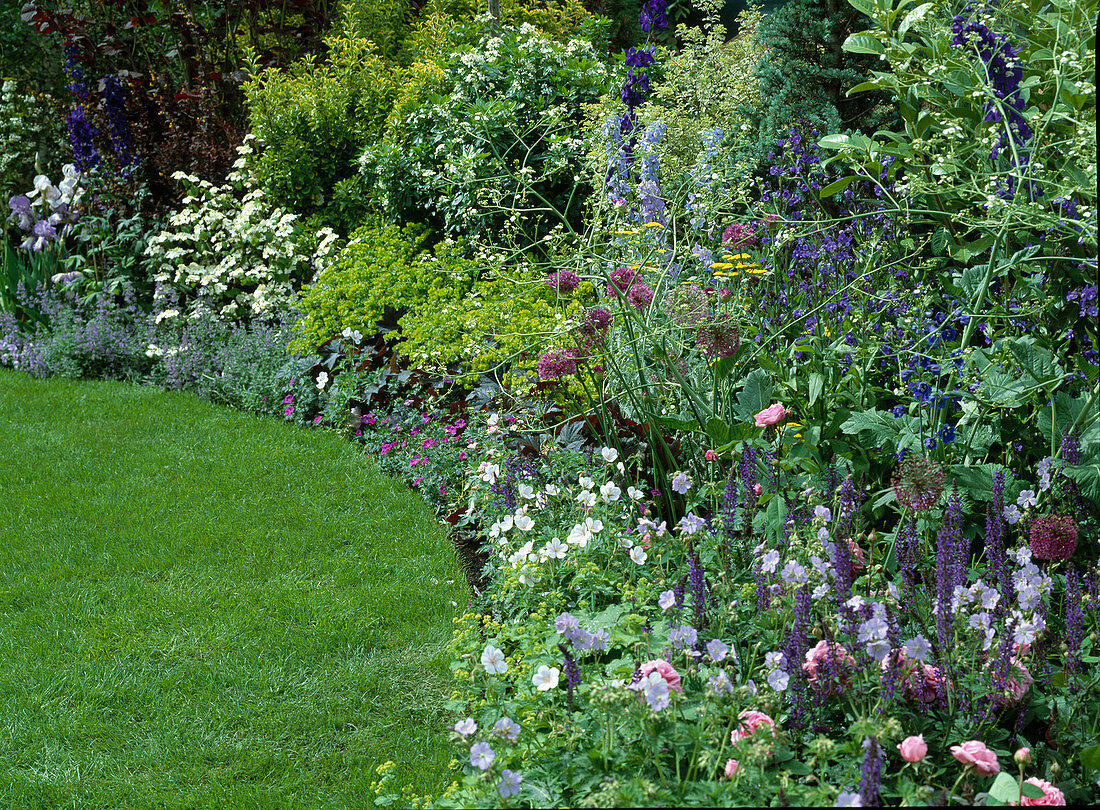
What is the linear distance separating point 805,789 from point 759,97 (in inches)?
210

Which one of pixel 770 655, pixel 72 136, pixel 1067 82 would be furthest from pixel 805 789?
pixel 72 136

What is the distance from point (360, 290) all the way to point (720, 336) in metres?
3.10

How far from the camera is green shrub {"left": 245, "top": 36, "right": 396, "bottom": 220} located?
6535 millimetres

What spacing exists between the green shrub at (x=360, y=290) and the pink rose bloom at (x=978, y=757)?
4.00m

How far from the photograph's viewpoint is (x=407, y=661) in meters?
2.75

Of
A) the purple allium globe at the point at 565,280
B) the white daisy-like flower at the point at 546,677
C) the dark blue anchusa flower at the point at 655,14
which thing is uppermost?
the dark blue anchusa flower at the point at 655,14

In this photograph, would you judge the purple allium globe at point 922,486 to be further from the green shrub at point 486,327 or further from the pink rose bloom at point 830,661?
the green shrub at point 486,327

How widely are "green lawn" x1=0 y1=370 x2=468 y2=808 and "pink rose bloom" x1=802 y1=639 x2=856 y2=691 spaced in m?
1.03

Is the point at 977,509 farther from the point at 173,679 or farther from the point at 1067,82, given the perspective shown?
the point at 173,679

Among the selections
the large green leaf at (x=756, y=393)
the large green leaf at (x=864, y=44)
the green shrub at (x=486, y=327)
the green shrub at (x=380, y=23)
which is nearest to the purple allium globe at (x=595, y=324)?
the large green leaf at (x=756, y=393)

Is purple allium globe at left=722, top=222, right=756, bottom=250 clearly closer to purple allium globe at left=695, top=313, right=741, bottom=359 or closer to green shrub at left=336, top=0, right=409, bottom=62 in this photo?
purple allium globe at left=695, top=313, right=741, bottom=359

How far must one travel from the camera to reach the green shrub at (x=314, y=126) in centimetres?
654

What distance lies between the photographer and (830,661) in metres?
1.58

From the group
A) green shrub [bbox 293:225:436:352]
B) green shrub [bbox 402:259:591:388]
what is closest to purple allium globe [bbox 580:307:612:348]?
green shrub [bbox 402:259:591:388]
